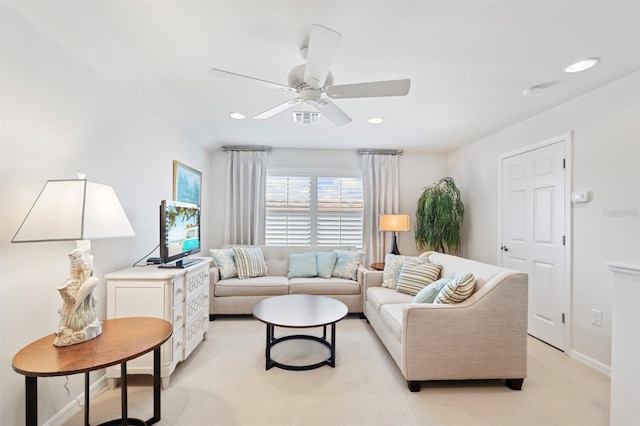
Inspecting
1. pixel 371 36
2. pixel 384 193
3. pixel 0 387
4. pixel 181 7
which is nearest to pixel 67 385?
pixel 0 387

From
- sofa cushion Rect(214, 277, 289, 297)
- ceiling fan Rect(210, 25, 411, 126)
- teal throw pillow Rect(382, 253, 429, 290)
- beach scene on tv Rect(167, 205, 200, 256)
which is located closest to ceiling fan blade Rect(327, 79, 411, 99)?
ceiling fan Rect(210, 25, 411, 126)

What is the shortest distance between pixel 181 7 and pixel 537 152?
11.4 feet

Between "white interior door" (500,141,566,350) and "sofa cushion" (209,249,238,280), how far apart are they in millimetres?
3437

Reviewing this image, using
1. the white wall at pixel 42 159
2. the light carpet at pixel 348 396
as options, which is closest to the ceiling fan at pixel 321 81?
the white wall at pixel 42 159

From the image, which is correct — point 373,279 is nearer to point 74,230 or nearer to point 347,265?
point 347,265

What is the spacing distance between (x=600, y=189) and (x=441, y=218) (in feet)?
5.99

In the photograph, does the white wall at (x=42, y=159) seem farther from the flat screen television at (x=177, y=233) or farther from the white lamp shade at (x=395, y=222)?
the white lamp shade at (x=395, y=222)

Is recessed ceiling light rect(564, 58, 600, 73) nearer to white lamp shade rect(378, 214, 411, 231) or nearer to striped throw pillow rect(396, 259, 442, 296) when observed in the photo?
striped throw pillow rect(396, 259, 442, 296)

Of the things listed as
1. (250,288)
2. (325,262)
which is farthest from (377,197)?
(250,288)

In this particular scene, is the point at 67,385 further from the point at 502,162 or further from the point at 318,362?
the point at 502,162

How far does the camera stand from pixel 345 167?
473 centimetres

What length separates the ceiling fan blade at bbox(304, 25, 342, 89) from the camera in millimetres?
1332

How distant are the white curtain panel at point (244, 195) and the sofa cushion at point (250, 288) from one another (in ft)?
3.25

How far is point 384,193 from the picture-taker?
464 cm
